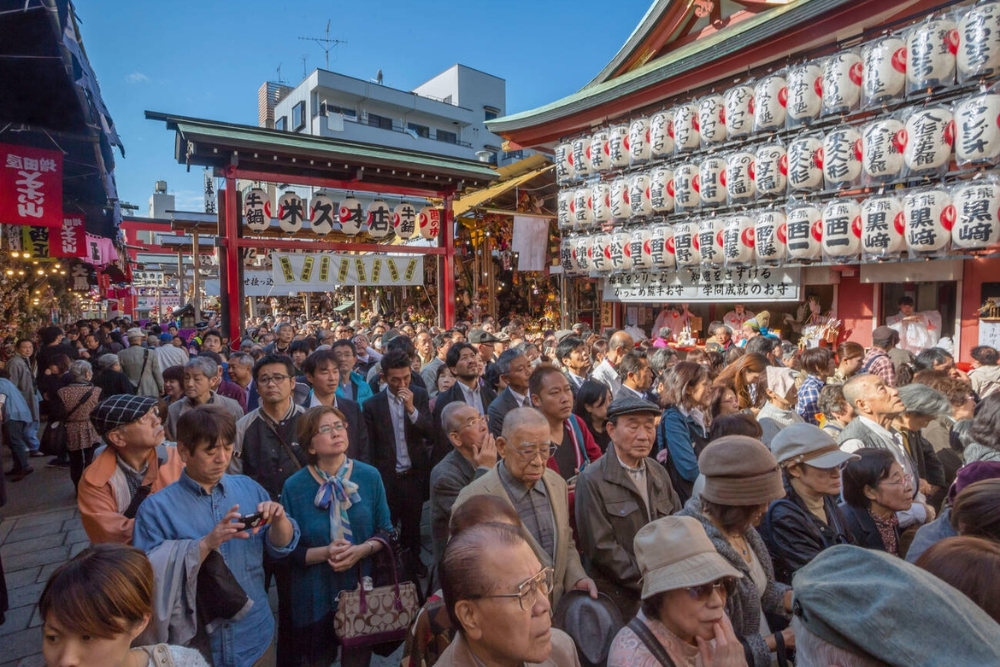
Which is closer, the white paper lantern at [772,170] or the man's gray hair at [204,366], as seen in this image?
the man's gray hair at [204,366]

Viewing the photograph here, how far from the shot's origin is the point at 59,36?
4703mm

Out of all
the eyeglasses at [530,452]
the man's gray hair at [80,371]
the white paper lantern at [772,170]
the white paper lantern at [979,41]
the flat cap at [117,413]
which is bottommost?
the man's gray hair at [80,371]

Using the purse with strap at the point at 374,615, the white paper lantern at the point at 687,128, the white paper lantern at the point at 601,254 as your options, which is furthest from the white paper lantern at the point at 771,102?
the purse with strap at the point at 374,615

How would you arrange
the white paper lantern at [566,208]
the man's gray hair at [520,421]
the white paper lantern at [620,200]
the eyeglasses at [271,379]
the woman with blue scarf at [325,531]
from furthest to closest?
the white paper lantern at [566,208]
the white paper lantern at [620,200]
the eyeglasses at [271,379]
the woman with blue scarf at [325,531]
the man's gray hair at [520,421]

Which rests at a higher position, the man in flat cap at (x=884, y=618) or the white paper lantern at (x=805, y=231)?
the white paper lantern at (x=805, y=231)

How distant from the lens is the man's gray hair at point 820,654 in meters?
1.21

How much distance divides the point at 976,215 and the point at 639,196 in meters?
6.03

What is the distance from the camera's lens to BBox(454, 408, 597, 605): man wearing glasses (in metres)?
2.77

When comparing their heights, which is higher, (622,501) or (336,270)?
(336,270)

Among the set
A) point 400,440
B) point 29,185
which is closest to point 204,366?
point 400,440

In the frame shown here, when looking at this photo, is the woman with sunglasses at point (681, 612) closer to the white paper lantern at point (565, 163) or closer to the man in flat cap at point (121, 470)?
the man in flat cap at point (121, 470)

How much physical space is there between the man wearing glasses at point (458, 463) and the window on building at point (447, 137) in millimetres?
40521

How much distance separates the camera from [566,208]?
45.6ft

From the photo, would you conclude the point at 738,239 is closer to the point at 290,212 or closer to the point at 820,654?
the point at 290,212
